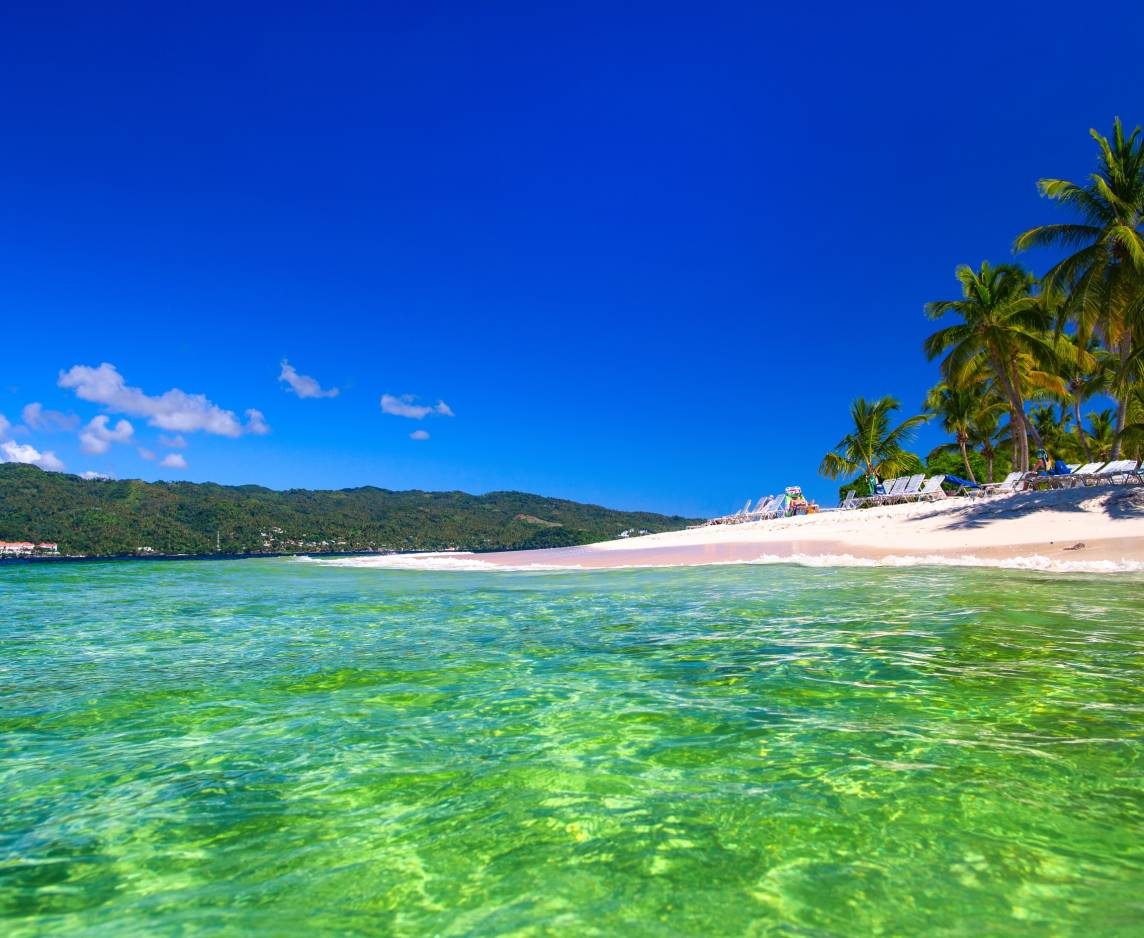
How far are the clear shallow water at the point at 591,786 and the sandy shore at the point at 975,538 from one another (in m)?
9.53

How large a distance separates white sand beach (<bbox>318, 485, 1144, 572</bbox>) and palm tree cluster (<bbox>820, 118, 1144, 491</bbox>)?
467cm

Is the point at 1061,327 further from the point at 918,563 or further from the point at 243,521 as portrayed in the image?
the point at 243,521

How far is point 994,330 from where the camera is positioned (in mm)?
25516

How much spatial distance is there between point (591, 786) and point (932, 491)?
30.5 meters

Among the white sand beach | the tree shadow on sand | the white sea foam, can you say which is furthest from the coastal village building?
the tree shadow on sand

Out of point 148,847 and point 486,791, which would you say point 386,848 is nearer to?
point 486,791

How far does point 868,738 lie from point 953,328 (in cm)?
2825

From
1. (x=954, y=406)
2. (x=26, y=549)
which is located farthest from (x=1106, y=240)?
(x=26, y=549)

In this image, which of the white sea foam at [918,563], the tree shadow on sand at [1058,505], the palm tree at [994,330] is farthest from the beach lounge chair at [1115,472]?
the white sea foam at [918,563]

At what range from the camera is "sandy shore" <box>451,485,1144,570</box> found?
15242 millimetres

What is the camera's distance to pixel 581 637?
7699 mm

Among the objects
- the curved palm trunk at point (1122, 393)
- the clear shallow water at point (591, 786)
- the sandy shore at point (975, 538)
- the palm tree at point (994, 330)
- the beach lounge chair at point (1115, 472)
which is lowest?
the clear shallow water at point (591, 786)

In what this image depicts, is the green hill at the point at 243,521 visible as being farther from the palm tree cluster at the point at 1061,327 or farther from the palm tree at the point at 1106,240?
the palm tree at the point at 1106,240

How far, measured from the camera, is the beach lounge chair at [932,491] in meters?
29.1
